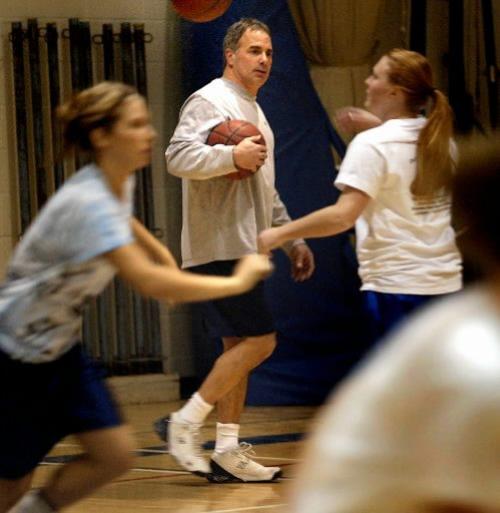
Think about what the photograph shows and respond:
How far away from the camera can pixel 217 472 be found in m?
5.18

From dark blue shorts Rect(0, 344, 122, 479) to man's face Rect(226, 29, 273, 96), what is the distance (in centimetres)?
226

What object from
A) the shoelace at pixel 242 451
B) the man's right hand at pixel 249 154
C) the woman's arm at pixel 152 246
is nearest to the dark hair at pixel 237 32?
the man's right hand at pixel 249 154

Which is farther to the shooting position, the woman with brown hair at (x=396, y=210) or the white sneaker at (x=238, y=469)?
the white sneaker at (x=238, y=469)

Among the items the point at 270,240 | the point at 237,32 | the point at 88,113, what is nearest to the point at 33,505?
the point at 88,113

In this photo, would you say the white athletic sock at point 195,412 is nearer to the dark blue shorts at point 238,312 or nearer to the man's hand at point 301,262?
the dark blue shorts at point 238,312

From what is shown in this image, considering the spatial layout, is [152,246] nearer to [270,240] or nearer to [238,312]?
[270,240]

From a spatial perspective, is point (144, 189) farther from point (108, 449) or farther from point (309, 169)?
point (108, 449)

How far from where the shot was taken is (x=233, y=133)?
5.17m

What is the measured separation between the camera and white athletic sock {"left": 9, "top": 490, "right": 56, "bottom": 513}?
3389 millimetres

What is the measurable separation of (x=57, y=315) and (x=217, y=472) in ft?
6.85

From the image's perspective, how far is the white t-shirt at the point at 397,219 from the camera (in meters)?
4.36

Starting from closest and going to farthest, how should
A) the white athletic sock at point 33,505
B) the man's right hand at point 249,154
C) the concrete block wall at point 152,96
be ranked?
1. the white athletic sock at point 33,505
2. the man's right hand at point 249,154
3. the concrete block wall at point 152,96

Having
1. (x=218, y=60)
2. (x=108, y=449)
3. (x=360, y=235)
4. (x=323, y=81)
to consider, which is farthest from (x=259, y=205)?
(x=323, y=81)

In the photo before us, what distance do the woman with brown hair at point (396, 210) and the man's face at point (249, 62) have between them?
944mm
